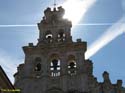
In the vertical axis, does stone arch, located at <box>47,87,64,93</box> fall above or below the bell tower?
below

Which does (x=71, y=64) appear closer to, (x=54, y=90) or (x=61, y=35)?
(x=54, y=90)

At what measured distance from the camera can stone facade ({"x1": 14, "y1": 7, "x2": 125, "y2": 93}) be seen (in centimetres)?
3991

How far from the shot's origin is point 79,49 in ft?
138

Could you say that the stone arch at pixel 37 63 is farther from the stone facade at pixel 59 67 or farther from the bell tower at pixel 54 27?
the bell tower at pixel 54 27

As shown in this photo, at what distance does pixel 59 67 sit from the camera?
41469 millimetres

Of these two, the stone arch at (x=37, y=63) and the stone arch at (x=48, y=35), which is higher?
the stone arch at (x=48, y=35)

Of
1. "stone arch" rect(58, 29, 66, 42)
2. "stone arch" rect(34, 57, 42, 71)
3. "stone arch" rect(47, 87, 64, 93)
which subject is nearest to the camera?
"stone arch" rect(47, 87, 64, 93)

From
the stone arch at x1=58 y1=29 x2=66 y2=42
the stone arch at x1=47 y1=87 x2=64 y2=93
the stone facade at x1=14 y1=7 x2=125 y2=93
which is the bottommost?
the stone arch at x1=47 y1=87 x2=64 y2=93

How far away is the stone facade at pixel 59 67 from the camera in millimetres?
39906

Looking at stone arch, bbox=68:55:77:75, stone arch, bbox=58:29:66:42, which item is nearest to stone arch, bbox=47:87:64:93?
stone arch, bbox=68:55:77:75

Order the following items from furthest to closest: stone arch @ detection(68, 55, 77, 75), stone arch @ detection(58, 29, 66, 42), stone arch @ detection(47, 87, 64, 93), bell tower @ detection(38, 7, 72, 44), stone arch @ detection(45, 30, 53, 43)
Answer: stone arch @ detection(45, 30, 53, 43) < bell tower @ detection(38, 7, 72, 44) < stone arch @ detection(58, 29, 66, 42) < stone arch @ detection(68, 55, 77, 75) < stone arch @ detection(47, 87, 64, 93)

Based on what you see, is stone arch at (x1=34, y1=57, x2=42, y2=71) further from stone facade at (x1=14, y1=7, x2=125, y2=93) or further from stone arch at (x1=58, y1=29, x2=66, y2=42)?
stone arch at (x1=58, y1=29, x2=66, y2=42)

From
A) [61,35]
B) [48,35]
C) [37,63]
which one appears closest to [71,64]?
[37,63]

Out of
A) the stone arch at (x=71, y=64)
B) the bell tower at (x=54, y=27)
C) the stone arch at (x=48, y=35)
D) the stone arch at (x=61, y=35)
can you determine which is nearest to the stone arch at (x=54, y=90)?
the stone arch at (x=71, y=64)
